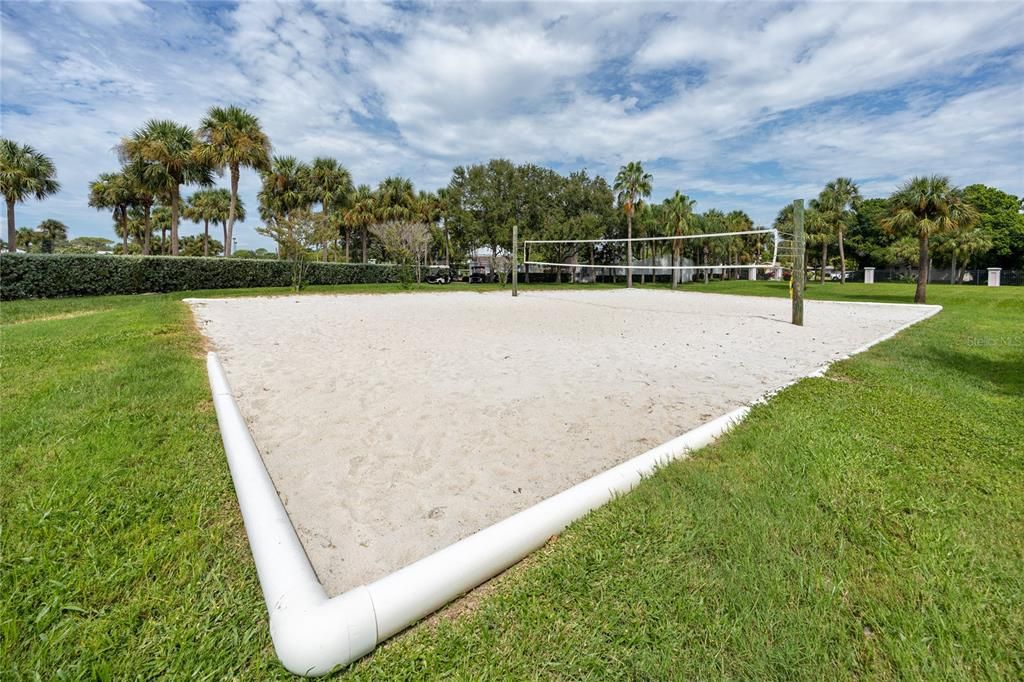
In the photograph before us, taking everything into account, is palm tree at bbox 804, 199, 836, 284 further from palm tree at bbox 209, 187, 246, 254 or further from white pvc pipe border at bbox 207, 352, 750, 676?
palm tree at bbox 209, 187, 246, 254

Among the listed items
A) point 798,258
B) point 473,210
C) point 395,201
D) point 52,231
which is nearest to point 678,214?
point 473,210

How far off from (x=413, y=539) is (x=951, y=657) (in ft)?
6.59

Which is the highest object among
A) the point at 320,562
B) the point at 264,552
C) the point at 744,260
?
the point at 744,260

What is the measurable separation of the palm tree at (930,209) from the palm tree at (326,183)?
34.0m

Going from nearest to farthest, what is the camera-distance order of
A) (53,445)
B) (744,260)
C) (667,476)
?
1. (667,476)
2. (53,445)
3. (744,260)

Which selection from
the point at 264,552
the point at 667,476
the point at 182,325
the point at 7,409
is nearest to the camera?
the point at 264,552

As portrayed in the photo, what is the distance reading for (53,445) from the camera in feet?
9.59

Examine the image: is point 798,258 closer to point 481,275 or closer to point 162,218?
point 481,275

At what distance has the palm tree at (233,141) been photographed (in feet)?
82.9

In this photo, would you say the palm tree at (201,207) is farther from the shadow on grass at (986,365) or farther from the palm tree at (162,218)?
the shadow on grass at (986,365)

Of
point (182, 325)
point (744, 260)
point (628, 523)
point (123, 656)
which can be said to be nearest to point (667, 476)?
point (628, 523)

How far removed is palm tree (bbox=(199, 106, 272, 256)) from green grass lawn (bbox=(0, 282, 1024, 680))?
2691 centimetres

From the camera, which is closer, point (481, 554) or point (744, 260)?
point (481, 554)

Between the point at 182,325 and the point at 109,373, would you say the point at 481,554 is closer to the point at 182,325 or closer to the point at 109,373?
the point at 109,373
